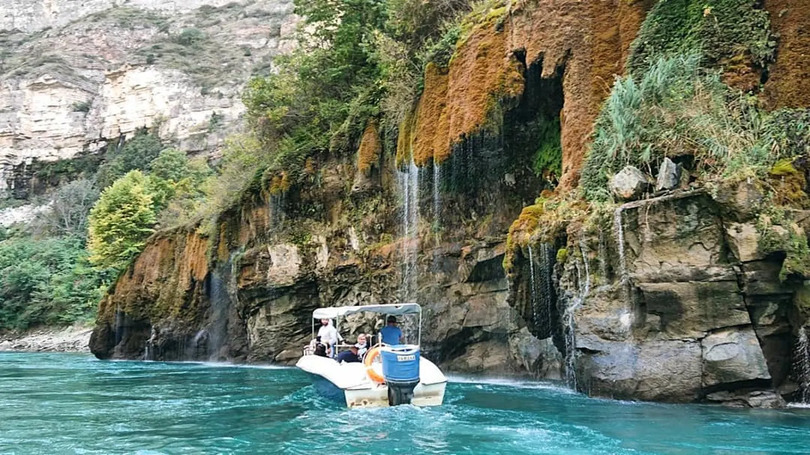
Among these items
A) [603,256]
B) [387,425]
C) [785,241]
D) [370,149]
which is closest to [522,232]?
[603,256]

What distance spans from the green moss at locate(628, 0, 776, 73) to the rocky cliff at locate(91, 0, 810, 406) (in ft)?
0.82

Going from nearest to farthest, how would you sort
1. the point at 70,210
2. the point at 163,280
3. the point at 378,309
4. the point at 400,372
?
the point at 400,372 → the point at 378,309 → the point at 163,280 → the point at 70,210

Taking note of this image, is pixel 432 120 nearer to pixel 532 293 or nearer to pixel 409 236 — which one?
pixel 409 236

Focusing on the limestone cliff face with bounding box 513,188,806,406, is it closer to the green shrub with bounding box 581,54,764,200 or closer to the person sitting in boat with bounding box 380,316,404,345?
the green shrub with bounding box 581,54,764,200

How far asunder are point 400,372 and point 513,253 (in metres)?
5.03

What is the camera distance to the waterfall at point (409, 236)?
22.7 meters

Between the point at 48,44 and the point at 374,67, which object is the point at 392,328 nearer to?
the point at 374,67

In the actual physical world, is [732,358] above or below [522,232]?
below

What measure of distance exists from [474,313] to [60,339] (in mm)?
37855

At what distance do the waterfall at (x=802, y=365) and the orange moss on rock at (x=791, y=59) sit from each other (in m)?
4.56

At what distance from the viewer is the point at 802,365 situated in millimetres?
11594

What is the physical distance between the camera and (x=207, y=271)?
3092cm

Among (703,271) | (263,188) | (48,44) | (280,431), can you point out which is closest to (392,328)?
(280,431)

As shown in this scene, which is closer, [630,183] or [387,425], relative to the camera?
[387,425]
